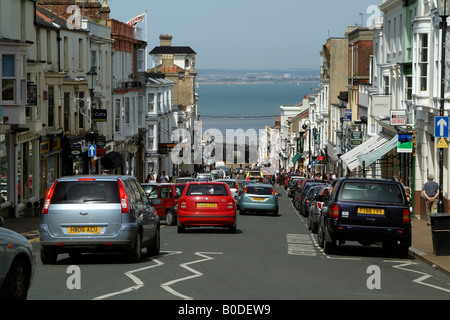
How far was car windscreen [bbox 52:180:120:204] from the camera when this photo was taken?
16.4 meters

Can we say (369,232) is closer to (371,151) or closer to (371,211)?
(371,211)

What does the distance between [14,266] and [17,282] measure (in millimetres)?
241

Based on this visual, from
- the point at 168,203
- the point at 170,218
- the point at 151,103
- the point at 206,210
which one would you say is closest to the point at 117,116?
the point at 151,103

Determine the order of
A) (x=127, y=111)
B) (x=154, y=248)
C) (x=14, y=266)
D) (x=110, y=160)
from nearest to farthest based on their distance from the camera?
(x=14, y=266), (x=154, y=248), (x=110, y=160), (x=127, y=111)

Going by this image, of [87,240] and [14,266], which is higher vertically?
[14,266]

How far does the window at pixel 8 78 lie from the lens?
31919mm

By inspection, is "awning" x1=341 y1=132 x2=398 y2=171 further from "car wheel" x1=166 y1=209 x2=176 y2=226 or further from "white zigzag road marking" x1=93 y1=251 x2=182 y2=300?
"white zigzag road marking" x1=93 y1=251 x2=182 y2=300

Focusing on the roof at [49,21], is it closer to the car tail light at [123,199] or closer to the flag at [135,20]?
the flag at [135,20]

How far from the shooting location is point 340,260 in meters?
18.8

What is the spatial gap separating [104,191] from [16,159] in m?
19.0

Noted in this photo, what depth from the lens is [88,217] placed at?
16297mm

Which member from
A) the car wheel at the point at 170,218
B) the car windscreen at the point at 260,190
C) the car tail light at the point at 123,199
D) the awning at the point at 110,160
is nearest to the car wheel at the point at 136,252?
the car tail light at the point at 123,199

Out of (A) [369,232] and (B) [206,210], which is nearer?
(A) [369,232]
